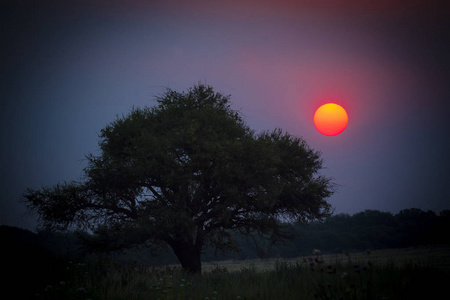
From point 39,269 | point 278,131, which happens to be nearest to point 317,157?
point 278,131

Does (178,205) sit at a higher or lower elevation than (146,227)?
higher

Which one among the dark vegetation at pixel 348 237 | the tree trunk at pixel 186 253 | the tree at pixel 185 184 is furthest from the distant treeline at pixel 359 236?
the tree trunk at pixel 186 253

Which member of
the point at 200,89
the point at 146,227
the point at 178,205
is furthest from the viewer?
the point at 200,89

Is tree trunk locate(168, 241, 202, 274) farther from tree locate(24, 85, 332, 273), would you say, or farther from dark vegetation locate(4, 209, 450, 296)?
dark vegetation locate(4, 209, 450, 296)

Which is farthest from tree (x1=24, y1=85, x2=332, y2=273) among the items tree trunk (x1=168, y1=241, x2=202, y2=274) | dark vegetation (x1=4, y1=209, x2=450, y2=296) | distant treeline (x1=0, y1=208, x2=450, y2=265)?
distant treeline (x1=0, y1=208, x2=450, y2=265)

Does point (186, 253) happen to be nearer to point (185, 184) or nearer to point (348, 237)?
point (185, 184)

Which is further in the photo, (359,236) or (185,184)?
(359,236)

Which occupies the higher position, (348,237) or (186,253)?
(348,237)

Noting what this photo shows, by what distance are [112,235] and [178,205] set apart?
4822mm

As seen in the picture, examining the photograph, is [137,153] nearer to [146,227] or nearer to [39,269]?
[146,227]

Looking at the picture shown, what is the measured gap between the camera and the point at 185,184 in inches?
669

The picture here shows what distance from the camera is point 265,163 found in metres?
17.2

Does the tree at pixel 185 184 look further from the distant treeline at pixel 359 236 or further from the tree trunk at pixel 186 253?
the distant treeline at pixel 359 236

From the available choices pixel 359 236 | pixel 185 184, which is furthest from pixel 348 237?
pixel 185 184
